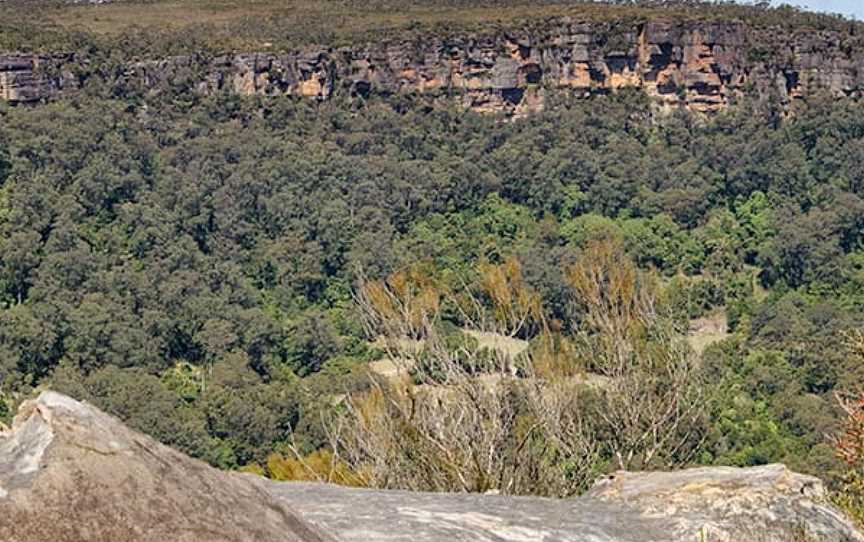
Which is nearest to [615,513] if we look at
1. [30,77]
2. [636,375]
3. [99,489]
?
[99,489]

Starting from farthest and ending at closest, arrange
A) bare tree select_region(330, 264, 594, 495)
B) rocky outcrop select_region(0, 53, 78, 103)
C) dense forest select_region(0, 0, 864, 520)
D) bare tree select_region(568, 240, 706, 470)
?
rocky outcrop select_region(0, 53, 78, 103)
dense forest select_region(0, 0, 864, 520)
bare tree select_region(568, 240, 706, 470)
bare tree select_region(330, 264, 594, 495)

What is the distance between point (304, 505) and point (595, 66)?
5597 centimetres

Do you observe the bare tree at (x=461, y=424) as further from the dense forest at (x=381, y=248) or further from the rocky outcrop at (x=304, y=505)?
the rocky outcrop at (x=304, y=505)

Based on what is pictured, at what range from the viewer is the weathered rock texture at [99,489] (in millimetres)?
2967

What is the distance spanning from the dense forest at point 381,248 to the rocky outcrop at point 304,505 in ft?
21.0

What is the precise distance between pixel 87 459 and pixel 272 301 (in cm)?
4132

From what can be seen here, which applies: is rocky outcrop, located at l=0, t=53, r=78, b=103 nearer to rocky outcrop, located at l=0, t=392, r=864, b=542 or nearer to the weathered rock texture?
rocky outcrop, located at l=0, t=392, r=864, b=542

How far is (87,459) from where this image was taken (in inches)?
121

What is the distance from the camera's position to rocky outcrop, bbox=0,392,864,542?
9.89ft

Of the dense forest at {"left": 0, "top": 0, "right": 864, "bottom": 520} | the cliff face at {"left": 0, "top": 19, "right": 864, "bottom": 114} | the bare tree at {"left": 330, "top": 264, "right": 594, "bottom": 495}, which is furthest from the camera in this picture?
the cliff face at {"left": 0, "top": 19, "right": 864, "bottom": 114}

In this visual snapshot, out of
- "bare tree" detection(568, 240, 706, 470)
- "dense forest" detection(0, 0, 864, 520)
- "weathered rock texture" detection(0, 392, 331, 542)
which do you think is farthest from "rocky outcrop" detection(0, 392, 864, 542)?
"dense forest" detection(0, 0, 864, 520)

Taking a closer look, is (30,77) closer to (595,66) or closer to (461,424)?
(595,66)

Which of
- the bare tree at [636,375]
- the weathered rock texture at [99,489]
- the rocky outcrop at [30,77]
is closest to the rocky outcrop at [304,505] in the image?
the weathered rock texture at [99,489]

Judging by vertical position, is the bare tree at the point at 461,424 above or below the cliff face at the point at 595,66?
above
